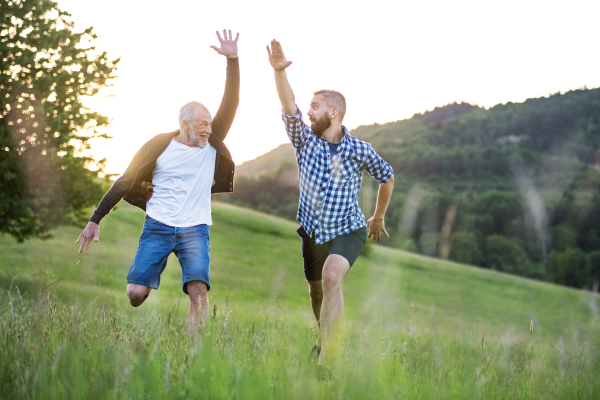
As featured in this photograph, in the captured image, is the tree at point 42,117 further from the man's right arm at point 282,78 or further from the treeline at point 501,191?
the treeline at point 501,191

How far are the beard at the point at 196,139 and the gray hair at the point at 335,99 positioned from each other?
1304mm

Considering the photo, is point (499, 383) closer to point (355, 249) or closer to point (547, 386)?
point (547, 386)

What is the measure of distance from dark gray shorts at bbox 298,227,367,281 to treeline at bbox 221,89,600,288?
2294 inches

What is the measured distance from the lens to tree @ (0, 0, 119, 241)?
38.8ft

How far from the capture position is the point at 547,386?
3736 mm

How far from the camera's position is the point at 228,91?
16.9 feet

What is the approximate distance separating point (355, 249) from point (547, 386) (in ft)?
6.34

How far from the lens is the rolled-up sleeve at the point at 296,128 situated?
15.7ft

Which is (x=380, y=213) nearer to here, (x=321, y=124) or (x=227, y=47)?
(x=321, y=124)

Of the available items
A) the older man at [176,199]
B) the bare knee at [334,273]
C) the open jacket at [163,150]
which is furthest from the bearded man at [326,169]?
the older man at [176,199]

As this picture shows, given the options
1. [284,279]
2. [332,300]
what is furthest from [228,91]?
[284,279]

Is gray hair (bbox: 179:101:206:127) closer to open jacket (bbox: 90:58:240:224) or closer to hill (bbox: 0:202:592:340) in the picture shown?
open jacket (bbox: 90:58:240:224)

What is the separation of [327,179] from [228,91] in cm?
148

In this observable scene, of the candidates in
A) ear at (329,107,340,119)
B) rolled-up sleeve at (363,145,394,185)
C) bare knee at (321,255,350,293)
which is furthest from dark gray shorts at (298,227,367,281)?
ear at (329,107,340,119)
